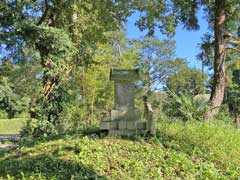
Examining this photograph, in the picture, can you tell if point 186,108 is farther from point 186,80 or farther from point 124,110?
point 186,80

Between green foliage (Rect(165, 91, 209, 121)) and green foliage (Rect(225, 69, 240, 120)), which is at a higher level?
green foliage (Rect(225, 69, 240, 120))

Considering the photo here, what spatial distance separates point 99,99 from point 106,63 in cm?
222

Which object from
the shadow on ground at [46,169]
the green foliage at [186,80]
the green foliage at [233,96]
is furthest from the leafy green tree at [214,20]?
the green foliage at [186,80]

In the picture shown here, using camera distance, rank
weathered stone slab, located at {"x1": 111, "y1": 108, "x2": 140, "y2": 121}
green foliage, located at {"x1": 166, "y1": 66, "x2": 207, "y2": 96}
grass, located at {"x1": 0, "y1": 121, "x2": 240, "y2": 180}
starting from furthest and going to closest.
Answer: green foliage, located at {"x1": 166, "y1": 66, "x2": 207, "y2": 96} → weathered stone slab, located at {"x1": 111, "y1": 108, "x2": 140, "y2": 121} → grass, located at {"x1": 0, "y1": 121, "x2": 240, "y2": 180}

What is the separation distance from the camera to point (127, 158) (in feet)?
17.1

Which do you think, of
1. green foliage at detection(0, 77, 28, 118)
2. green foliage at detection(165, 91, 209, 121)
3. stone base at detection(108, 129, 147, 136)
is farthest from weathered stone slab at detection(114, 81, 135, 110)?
green foliage at detection(0, 77, 28, 118)

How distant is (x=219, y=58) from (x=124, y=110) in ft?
19.4

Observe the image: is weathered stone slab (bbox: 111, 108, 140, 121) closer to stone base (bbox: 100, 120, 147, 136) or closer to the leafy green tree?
stone base (bbox: 100, 120, 147, 136)

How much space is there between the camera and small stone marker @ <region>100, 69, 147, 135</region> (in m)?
6.14

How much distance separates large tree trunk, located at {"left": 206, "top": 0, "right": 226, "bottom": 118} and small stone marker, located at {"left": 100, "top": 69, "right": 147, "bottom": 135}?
16.9 feet

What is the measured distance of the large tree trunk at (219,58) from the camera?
11.0 m

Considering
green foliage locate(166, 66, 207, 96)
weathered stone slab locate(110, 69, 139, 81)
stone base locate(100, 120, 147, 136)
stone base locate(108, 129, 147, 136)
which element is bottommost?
stone base locate(108, 129, 147, 136)

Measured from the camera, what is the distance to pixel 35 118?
11.5 meters

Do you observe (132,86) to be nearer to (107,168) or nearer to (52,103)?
(107,168)
